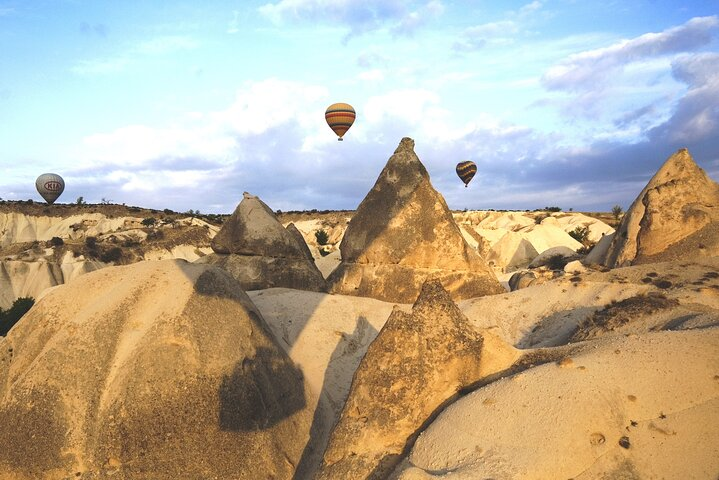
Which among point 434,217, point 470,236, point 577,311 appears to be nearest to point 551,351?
point 577,311

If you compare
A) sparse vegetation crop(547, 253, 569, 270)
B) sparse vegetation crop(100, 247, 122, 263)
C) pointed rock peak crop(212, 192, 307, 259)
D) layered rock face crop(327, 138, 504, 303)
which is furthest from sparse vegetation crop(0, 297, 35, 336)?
sparse vegetation crop(547, 253, 569, 270)

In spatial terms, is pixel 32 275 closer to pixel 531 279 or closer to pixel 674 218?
pixel 531 279

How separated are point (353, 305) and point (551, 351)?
16.0ft

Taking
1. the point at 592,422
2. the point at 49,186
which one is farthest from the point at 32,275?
the point at 49,186

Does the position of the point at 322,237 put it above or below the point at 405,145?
below

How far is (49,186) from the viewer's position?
53.8 m

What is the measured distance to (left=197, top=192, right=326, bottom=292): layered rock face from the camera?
11547 mm

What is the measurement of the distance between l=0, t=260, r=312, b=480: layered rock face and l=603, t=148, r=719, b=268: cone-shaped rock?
26.8ft

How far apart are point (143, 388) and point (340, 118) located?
2464 centimetres

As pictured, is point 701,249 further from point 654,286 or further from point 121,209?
point 121,209

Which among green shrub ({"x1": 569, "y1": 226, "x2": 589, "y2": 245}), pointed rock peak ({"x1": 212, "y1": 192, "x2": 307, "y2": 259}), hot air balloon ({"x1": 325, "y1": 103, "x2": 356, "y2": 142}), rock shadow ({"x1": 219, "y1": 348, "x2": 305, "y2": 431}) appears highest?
hot air balloon ({"x1": 325, "y1": 103, "x2": 356, "y2": 142})

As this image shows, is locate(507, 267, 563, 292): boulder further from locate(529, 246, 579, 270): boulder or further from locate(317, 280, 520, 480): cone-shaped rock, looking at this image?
locate(529, 246, 579, 270): boulder

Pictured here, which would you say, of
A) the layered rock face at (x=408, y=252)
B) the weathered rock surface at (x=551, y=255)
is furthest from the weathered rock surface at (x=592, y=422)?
the weathered rock surface at (x=551, y=255)

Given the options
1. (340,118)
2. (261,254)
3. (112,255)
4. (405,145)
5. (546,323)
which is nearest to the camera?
(546,323)
